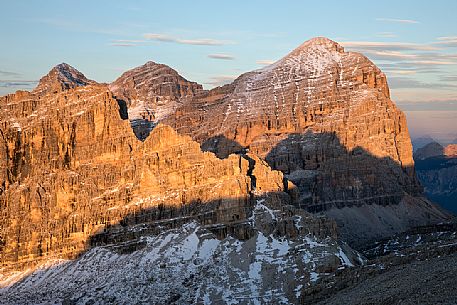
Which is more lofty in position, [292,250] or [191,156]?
[191,156]

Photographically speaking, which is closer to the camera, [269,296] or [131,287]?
[269,296]

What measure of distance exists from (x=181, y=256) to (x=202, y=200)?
13.3 m

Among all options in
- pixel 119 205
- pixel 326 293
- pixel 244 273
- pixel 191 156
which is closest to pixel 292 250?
pixel 244 273

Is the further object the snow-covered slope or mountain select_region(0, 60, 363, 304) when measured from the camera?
mountain select_region(0, 60, 363, 304)

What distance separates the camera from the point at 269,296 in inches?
6171

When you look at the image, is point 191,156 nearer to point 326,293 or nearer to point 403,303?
point 326,293

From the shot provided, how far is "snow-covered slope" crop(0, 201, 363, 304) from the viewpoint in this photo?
160m

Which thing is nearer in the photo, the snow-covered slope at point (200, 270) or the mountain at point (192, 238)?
the snow-covered slope at point (200, 270)

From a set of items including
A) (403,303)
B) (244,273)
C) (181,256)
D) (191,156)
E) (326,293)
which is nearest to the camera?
(403,303)

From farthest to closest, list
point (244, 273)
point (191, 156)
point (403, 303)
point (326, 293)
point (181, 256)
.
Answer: point (191, 156) → point (181, 256) → point (244, 273) → point (326, 293) → point (403, 303)

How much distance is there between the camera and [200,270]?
169 meters

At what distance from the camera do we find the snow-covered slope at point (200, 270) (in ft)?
525

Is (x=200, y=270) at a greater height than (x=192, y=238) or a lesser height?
lesser

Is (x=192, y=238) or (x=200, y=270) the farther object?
(x=192, y=238)
